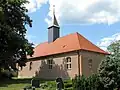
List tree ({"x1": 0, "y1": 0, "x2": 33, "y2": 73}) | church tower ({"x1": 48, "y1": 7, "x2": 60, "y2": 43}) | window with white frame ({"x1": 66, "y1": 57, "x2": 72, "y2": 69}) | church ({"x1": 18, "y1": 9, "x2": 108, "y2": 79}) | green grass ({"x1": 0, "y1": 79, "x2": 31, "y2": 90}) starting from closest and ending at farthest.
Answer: green grass ({"x1": 0, "y1": 79, "x2": 31, "y2": 90})
tree ({"x1": 0, "y1": 0, "x2": 33, "y2": 73})
church ({"x1": 18, "y1": 9, "x2": 108, "y2": 79})
window with white frame ({"x1": 66, "y1": 57, "x2": 72, "y2": 69})
church tower ({"x1": 48, "y1": 7, "x2": 60, "y2": 43})

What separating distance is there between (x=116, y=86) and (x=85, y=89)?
303cm

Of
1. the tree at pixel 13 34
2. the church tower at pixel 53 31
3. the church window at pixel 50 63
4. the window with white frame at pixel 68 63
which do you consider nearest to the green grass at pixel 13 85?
the tree at pixel 13 34

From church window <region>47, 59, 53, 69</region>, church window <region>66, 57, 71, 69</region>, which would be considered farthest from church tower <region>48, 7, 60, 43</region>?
church window <region>66, 57, 71, 69</region>

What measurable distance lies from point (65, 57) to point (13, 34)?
8426 millimetres

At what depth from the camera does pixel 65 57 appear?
44.0 m

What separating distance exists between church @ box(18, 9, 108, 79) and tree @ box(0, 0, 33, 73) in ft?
15.1

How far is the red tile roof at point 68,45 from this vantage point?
43647mm

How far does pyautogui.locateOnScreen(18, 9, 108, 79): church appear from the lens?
42.6 metres

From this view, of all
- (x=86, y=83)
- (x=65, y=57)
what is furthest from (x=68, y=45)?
(x=86, y=83)

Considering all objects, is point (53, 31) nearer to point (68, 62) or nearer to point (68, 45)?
point (68, 45)

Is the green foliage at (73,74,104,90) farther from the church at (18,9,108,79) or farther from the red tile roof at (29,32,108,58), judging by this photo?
the red tile roof at (29,32,108,58)

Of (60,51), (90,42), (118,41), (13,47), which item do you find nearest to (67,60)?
(60,51)

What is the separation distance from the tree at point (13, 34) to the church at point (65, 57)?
15.1 ft

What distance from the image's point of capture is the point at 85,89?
89.9 ft
